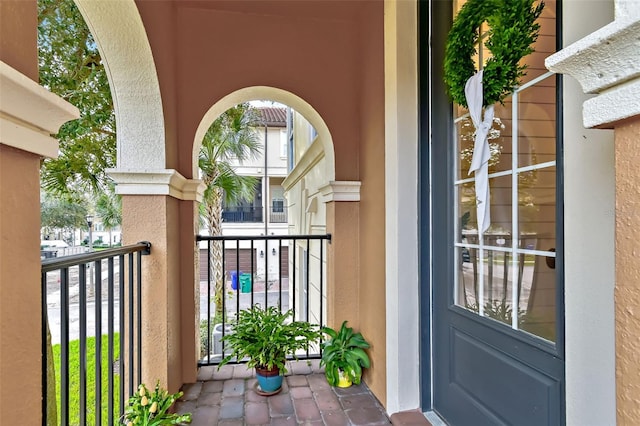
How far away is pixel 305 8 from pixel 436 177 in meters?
1.62

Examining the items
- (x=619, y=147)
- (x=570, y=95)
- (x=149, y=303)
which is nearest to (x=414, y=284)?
(x=570, y=95)

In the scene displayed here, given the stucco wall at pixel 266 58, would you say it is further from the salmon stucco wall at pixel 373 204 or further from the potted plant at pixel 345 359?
the potted plant at pixel 345 359

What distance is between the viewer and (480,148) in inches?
59.1

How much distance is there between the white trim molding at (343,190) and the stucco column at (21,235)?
6.22ft

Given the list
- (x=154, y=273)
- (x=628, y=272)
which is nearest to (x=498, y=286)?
(x=628, y=272)

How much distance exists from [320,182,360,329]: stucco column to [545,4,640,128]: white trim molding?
191 cm

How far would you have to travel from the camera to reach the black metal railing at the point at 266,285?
8.86 ft

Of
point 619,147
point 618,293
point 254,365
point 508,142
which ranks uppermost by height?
point 508,142

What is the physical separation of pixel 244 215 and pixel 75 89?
11.0 m

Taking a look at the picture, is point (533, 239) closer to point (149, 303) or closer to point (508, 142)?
point (508, 142)

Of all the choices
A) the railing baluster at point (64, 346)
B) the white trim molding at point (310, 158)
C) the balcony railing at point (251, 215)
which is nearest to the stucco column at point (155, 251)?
the railing baluster at point (64, 346)

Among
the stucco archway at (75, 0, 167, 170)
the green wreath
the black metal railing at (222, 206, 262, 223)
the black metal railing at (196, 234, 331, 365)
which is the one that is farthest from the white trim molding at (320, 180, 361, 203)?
the black metal railing at (222, 206, 262, 223)

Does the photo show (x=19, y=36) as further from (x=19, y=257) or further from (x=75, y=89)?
(x=75, y=89)

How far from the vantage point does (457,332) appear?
170 cm
